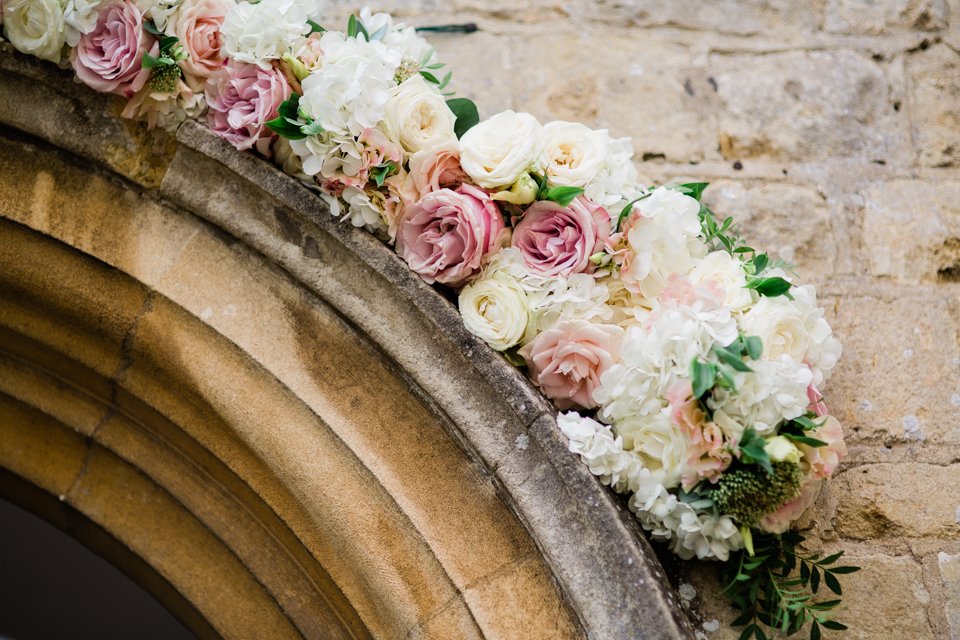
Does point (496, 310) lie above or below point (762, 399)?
above

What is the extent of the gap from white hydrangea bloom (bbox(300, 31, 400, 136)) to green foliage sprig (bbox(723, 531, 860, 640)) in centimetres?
94

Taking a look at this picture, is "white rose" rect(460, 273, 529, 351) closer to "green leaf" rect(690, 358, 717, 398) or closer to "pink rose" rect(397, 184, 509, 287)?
"pink rose" rect(397, 184, 509, 287)

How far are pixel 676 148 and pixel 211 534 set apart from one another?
4.09 ft

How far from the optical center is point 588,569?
1.41 meters

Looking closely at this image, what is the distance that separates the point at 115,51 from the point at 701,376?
44.3 inches

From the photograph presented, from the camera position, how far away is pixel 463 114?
1.60 meters

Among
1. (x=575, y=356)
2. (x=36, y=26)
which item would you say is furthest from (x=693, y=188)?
(x=36, y=26)

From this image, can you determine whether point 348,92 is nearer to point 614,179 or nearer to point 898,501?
point 614,179

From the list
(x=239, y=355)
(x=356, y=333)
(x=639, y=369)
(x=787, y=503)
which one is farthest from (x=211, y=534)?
(x=787, y=503)

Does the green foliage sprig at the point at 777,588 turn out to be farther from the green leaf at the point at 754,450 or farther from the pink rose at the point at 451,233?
the pink rose at the point at 451,233

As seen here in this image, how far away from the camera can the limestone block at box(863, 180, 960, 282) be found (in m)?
1.82

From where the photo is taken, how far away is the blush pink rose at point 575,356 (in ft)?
4.77

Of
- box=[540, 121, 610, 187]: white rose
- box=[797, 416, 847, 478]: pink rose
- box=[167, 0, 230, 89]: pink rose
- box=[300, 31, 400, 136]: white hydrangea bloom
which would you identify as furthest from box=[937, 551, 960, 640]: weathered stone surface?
box=[167, 0, 230, 89]: pink rose

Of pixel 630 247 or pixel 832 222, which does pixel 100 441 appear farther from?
pixel 832 222
